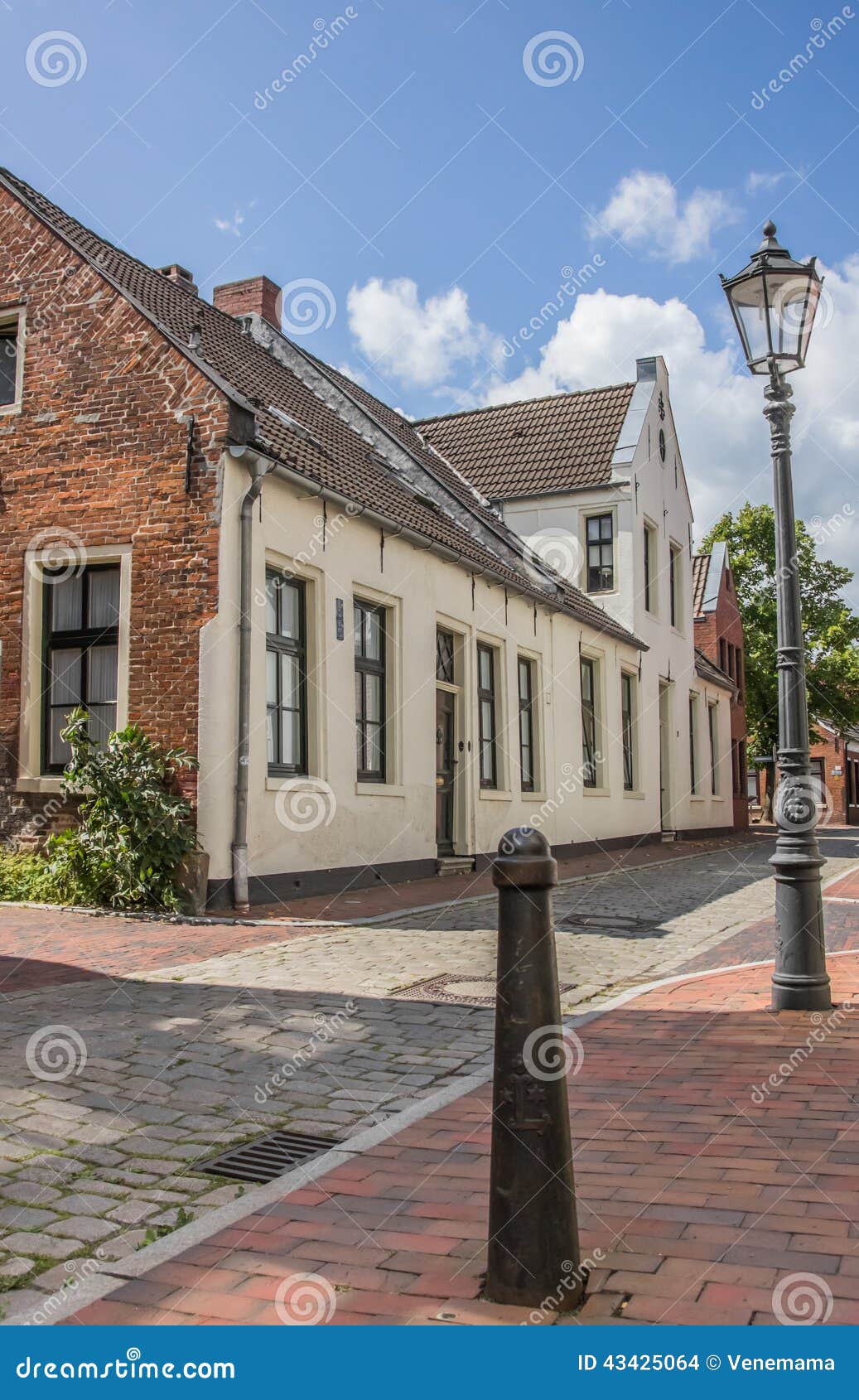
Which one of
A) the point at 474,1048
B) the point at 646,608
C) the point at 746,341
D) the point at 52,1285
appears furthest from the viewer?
the point at 646,608

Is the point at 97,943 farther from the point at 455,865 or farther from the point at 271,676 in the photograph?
the point at 455,865

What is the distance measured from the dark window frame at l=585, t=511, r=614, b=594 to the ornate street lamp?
17.8m

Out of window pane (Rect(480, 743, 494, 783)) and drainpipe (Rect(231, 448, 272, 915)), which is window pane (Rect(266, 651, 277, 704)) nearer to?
drainpipe (Rect(231, 448, 272, 915))

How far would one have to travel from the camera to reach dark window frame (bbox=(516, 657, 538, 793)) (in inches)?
757

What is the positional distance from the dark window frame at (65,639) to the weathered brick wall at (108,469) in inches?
10.9

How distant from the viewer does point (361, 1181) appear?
400 centimetres

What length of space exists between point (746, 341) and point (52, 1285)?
6.26 metres

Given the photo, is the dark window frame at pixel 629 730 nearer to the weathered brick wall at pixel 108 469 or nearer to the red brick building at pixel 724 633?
the red brick building at pixel 724 633

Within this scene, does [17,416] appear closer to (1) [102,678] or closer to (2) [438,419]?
(1) [102,678]

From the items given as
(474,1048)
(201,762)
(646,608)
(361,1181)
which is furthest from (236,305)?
(361,1181)

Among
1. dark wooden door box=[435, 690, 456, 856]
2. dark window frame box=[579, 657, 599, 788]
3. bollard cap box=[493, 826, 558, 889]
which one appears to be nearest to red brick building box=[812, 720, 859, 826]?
dark window frame box=[579, 657, 599, 788]

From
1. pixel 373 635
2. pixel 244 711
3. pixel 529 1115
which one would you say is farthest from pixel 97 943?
pixel 529 1115

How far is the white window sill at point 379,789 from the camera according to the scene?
13.6m

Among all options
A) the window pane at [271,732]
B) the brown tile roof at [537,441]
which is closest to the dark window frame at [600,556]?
the brown tile roof at [537,441]
